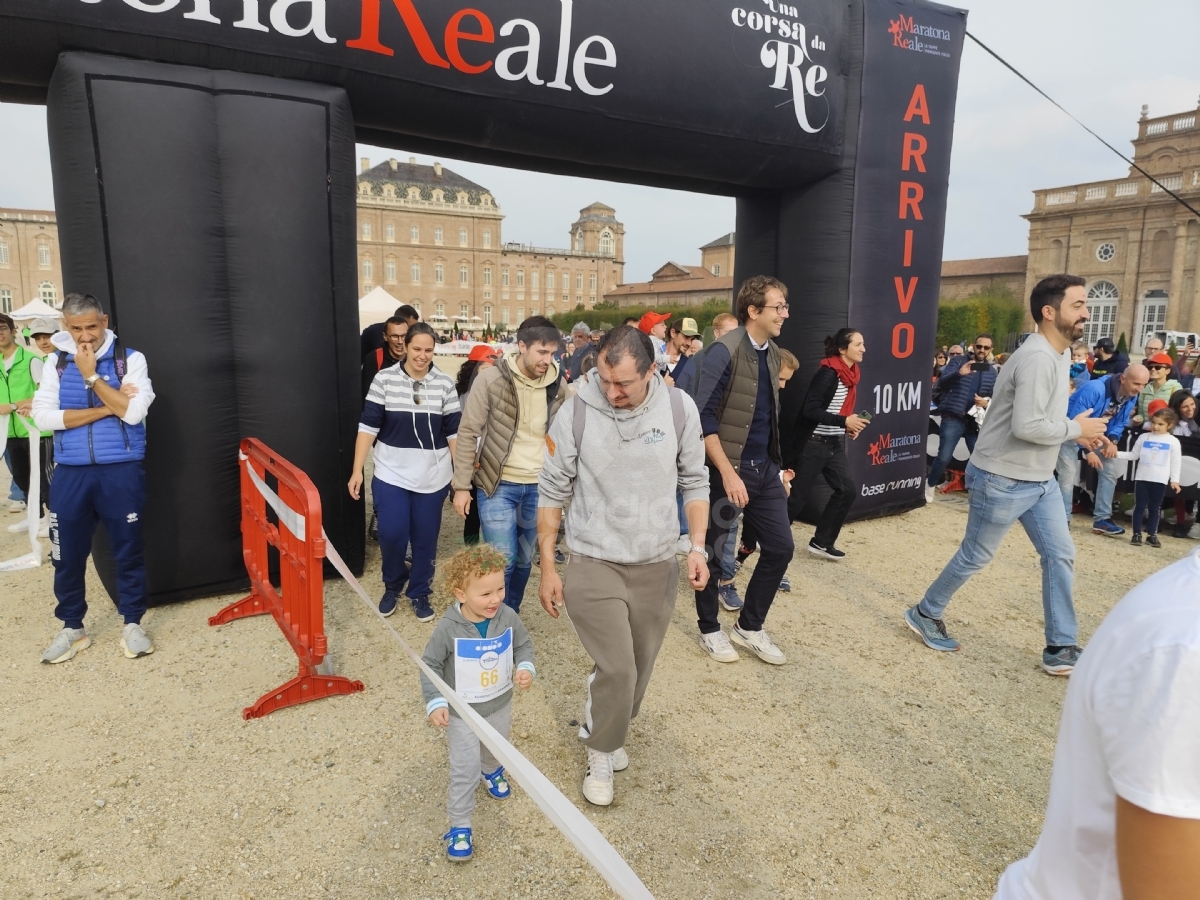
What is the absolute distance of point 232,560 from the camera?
15.6 ft

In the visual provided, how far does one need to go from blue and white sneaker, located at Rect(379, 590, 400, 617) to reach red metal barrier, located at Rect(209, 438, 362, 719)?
714mm

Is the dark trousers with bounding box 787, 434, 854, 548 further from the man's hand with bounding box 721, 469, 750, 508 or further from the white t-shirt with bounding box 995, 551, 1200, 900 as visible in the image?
the white t-shirt with bounding box 995, 551, 1200, 900

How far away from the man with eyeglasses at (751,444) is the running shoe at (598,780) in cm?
118

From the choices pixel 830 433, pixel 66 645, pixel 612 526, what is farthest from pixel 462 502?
pixel 830 433

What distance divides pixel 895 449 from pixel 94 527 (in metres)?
6.40

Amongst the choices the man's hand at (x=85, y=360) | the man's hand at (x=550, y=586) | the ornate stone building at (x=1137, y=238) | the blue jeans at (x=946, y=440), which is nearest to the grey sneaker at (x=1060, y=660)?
the man's hand at (x=550, y=586)

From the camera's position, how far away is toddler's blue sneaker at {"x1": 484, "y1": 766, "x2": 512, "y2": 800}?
287 centimetres

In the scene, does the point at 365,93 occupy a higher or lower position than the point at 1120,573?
higher

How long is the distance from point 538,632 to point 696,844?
6.74 feet

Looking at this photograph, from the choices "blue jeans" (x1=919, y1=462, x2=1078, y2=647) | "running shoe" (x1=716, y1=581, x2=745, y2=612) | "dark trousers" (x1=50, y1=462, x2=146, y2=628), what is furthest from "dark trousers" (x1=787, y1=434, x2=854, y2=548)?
"dark trousers" (x1=50, y1=462, x2=146, y2=628)

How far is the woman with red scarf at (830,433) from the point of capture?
5.10 meters

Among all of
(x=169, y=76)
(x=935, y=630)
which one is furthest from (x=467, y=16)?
(x=935, y=630)

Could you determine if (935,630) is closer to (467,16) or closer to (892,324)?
(892,324)

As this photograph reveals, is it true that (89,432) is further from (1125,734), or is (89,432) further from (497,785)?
(1125,734)
